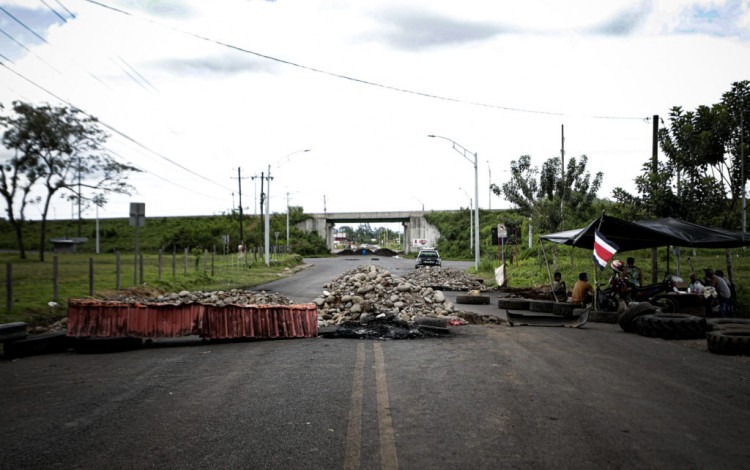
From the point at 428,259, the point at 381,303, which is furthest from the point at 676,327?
the point at 428,259

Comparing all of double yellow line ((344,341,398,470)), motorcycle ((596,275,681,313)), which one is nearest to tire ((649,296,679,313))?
motorcycle ((596,275,681,313))

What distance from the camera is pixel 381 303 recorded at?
15.7m

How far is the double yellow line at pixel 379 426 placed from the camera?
4504mm

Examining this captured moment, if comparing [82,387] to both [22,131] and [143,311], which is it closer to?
[143,311]

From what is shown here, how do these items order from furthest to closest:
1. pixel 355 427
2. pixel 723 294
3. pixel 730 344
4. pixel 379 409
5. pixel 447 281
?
pixel 447 281, pixel 723 294, pixel 730 344, pixel 379 409, pixel 355 427

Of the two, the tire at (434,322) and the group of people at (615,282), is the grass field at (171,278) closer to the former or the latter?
the group of people at (615,282)

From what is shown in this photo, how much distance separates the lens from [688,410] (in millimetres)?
6184

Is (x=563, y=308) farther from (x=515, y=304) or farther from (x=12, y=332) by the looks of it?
(x=12, y=332)

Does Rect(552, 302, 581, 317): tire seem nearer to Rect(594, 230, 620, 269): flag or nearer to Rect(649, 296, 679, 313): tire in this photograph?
Rect(649, 296, 679, 313): tire

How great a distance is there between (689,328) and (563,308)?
4.28 m

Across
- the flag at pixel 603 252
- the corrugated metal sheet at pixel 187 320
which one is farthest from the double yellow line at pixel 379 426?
the flag at pixel 603 252

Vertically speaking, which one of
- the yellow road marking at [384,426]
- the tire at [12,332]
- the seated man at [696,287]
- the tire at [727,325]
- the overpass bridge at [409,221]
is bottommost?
the yellow road marking at [384,426]

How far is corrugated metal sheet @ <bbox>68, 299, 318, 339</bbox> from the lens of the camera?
35.2 ft

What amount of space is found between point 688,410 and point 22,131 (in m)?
47.8
